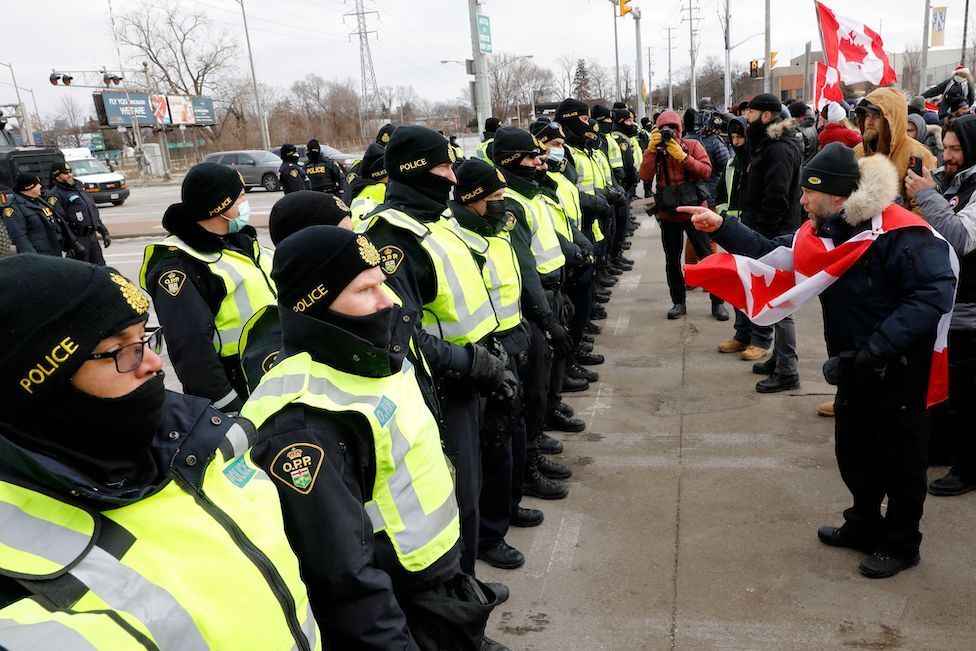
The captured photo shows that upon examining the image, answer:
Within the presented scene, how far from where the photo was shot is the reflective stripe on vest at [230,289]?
3395 millimetres

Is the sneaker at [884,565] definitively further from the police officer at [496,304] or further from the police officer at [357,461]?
the police officer at [357,461]

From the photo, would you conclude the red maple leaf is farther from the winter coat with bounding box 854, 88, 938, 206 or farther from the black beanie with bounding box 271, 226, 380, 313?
the black beanie with bounding box 271, 226, 380, 313

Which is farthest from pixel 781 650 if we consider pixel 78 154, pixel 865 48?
pixel 78 154

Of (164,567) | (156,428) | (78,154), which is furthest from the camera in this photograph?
(78,154)

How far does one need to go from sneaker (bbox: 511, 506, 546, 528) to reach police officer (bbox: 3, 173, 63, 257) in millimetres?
6925

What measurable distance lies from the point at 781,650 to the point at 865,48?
7.61m

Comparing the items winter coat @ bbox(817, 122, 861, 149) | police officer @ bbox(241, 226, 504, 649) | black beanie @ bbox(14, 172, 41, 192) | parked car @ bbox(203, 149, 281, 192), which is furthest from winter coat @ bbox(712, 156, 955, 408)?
parked car @ bbox(203, 149, 281, 192)

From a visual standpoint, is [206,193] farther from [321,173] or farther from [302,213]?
[321,173]

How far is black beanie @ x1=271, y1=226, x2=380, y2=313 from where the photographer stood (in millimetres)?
2031

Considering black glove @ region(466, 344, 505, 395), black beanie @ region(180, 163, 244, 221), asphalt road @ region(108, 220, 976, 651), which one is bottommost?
asphalt road @ region(108, 220, 976, 651)

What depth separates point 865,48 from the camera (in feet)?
27.4

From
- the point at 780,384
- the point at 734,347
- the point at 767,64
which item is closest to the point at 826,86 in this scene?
the point at 734,347

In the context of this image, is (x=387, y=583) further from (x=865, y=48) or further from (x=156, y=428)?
(x=865, y=48)

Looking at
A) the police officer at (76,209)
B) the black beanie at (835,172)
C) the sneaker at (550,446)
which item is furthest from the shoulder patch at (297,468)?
the police officer at (76,209)
